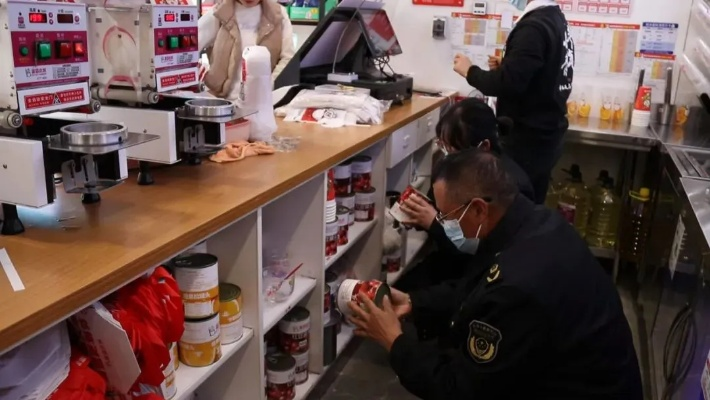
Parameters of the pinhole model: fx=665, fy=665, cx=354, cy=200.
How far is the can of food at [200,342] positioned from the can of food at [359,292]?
48 centimetres

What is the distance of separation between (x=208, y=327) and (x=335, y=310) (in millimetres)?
911

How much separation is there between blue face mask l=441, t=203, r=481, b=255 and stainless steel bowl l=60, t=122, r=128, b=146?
0.79 meters

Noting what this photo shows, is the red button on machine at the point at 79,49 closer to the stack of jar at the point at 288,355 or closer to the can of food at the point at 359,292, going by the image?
the can of food at the point at 359,292

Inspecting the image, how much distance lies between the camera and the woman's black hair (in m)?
2.38

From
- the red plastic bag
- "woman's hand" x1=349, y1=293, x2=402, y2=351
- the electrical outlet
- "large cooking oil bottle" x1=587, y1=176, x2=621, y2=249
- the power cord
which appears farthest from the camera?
the electrical outlet

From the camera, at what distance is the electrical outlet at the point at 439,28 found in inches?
158

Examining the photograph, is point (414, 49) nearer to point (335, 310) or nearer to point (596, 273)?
point (335, 310)

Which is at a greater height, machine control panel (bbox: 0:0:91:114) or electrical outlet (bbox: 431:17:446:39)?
electrical outlet (bbox: 431:17:446:39)

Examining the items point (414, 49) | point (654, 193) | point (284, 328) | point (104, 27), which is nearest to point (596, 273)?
point (284, 328)

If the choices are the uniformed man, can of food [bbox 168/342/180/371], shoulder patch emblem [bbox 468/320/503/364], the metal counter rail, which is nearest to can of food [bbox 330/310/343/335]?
the uniformed man

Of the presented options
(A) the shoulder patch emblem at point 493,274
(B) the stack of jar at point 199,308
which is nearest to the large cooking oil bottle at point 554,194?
(A) the shoulder patch emblem at point 493,274

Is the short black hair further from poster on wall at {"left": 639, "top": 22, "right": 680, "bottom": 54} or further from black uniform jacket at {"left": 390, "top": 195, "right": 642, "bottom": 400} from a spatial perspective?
poster on wall at {"left": 639, "top": 22, "right": 680, "bottom": 54}

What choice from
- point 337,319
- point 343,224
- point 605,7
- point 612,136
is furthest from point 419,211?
point 605,7

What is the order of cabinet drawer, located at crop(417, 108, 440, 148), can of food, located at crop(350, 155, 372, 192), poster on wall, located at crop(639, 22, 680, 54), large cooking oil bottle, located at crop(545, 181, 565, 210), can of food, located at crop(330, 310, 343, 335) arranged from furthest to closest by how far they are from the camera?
1. large cooking oil bottle, located at crop(545, 181, 565, 210)
2. poster on wall, located at crop(639, 22, 680, 54)
3. cabinet drawer, located at crop(417, 108, 440, 148)
4. can of food, located at crop(350, 155, 372, 192)
5. can of food, located at crop(330, 310, 343, 335)
